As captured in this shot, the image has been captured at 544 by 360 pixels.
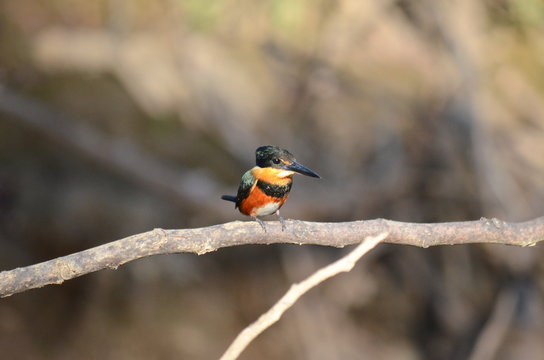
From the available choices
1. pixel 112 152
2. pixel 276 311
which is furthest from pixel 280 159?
pixel 112 152

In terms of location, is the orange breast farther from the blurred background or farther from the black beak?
the blurred background

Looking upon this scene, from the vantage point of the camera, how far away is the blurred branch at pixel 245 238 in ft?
5.50

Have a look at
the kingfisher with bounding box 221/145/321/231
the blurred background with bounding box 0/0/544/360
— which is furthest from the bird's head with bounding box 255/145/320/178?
the blurred background with bounding box 0/0/544/360

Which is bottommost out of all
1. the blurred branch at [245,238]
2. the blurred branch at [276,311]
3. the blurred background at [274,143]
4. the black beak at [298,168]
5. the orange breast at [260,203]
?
the blurred branch at [276,311]

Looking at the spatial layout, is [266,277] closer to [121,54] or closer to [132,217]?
[132,217]

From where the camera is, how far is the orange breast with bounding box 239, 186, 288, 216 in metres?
2.17

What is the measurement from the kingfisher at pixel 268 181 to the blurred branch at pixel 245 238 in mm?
175

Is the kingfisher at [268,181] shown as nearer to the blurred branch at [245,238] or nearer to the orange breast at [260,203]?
the orange breast at [260,203]

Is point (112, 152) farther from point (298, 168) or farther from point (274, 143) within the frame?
point (298, 168)

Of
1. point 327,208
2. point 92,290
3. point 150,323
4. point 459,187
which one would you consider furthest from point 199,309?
point 459,187

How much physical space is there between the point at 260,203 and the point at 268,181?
0.29 feet

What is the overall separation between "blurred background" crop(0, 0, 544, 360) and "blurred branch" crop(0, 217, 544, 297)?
10.8ft

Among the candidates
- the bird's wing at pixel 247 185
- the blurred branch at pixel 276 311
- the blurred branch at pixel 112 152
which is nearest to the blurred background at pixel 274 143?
the blurred branch at pixel 112 152

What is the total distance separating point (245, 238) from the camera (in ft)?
5.88
